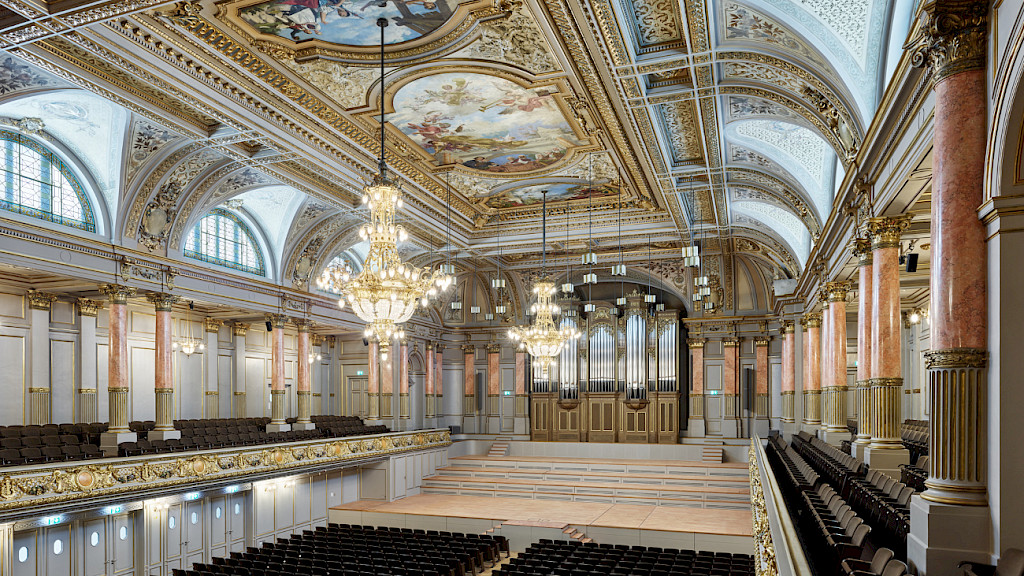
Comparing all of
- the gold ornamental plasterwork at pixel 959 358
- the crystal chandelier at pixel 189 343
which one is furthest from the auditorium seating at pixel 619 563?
the crystal chandelier at pixel 189 343

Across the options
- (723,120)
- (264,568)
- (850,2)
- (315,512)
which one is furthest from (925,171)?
(315,512)

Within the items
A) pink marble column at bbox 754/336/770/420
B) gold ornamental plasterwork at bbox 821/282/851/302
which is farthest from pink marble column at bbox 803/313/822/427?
pink marble column at bbox 754/336/770/420

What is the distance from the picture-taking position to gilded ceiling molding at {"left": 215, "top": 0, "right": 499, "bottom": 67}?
28.9 feet

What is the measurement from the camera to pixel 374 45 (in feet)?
32.9

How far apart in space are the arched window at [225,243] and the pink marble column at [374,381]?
21.3 ft

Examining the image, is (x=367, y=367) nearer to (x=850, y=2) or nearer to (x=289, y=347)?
(x=289, y=347)

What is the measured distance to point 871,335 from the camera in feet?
31.4

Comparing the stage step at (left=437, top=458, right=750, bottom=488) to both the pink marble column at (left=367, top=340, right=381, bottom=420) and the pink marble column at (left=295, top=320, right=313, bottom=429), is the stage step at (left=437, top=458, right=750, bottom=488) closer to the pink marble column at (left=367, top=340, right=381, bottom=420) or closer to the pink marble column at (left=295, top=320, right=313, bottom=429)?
the pink marble column at (left=367, top=340, right=381, bottom=420)

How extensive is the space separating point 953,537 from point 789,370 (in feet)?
58.9

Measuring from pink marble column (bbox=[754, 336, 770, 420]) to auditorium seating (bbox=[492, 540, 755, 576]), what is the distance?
39.9ft

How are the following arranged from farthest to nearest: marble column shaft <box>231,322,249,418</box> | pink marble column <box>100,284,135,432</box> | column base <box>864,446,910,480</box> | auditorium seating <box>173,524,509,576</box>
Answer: marble column shaft <box>231,322,249,418</box>, pink marble column <box>100,284,135,432</box>, auditorium seating <box>173,524,509,576</box>, column base <box>864,446,910,480</box>

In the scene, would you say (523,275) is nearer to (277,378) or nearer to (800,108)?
(277,378)

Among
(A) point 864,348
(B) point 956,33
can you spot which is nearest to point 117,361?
(A) point 864,348

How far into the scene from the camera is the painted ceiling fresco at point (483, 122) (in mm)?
11570
